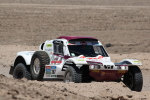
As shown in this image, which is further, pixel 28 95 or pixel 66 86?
pixel 66 86

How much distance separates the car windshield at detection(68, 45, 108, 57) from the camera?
13.8 metres

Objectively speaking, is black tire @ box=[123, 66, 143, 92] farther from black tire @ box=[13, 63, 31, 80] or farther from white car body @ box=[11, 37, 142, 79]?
black tire @ box=[13, 63, 31, 80]

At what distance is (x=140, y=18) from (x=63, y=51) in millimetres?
31405

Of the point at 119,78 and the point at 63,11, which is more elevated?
the point at 63,11

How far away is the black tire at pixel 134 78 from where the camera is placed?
13.2 meters

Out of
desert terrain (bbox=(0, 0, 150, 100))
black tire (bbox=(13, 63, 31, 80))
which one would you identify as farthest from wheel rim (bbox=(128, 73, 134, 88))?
black tire (bbox=(13, 63, 31, 80))

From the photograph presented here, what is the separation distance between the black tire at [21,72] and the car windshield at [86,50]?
58.1 inches

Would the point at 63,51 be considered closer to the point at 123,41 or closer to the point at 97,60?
the point at 97,60

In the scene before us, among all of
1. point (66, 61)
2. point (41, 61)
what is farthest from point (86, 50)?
point (41, 61)

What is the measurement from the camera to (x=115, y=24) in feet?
136

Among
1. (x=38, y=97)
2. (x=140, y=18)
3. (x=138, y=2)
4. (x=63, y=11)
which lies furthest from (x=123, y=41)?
(x=138, y=2)

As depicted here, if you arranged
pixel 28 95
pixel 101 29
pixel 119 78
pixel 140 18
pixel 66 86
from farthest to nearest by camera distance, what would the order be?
pixel 140 18 → pixel 101 29 → pixel 119 78 → pixel 66 86 → pixel 28 95

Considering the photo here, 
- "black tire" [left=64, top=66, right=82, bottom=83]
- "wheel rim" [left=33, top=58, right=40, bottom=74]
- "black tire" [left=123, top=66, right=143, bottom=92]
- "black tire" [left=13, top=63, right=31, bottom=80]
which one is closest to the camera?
"black tire" [left=64, top=66, right=82, bottom=83]

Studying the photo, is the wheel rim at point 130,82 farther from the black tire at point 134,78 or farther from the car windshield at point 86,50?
the car windshield at point 86,50
